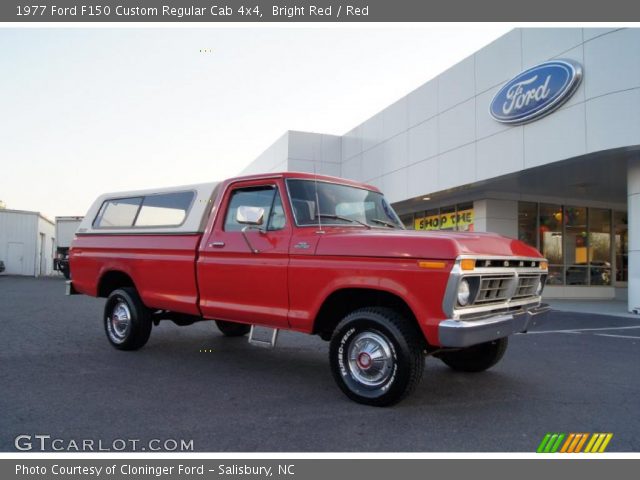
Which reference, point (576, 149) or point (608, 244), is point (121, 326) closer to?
point (576, 149)

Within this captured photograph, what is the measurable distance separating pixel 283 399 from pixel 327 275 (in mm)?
1177

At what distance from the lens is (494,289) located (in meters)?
4.24

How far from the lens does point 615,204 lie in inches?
750

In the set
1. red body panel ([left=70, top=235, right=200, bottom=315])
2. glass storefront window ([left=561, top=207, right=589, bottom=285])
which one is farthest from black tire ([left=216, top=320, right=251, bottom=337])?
glass storefront window ([left=561, top=207, right=589, bottom=285])

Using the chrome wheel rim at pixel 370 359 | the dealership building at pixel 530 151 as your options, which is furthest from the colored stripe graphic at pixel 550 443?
the dealership building at pixel 530 151

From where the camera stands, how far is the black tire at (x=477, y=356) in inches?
209

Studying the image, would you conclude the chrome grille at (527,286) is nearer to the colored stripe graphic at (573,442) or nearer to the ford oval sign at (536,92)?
the colored stripe graphic at (573,442)

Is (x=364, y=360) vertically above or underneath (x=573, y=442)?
above

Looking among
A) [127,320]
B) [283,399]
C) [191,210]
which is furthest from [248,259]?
[127,320]

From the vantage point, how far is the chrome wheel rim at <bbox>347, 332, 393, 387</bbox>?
13.6 ft

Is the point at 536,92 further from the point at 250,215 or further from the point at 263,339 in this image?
the point at 263,339

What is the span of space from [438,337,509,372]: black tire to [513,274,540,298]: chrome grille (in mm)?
639

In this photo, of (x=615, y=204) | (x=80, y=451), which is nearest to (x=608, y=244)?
(x=615, y=204)

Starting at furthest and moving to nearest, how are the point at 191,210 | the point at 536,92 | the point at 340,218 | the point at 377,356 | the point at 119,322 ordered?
the point at 536,92, the point at 119,322, the point at 191,210, the point at 340,218, the point at 377,356
